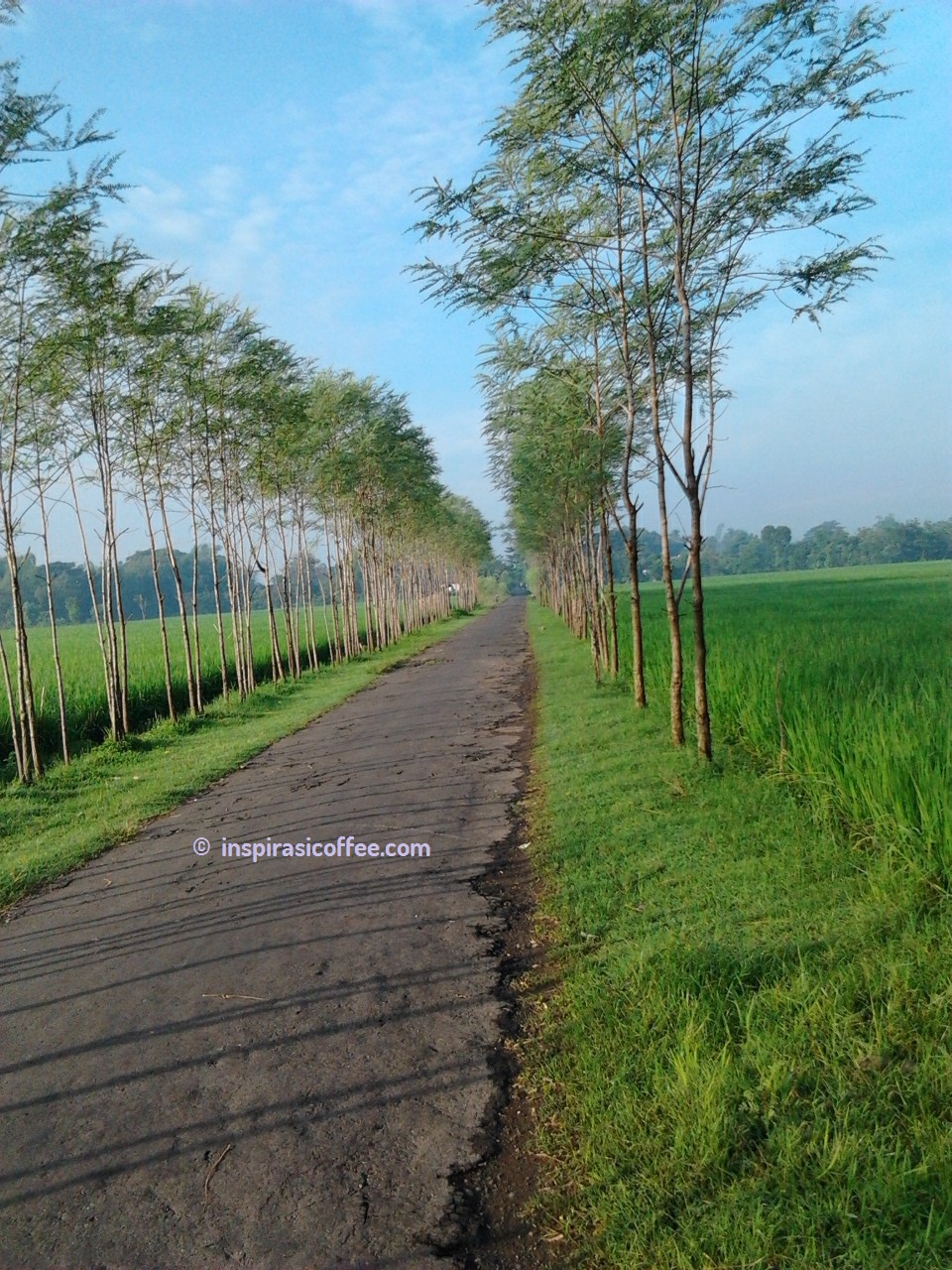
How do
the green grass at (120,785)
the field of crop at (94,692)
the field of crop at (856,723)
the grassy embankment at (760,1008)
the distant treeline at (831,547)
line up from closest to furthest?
the grassy embankment at (760,1008)
the field of crop at (856,723)
the green grass at (120,785)
the field of crop at (94,692)
the distant treeline at (831,547)

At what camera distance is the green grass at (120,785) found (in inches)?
250

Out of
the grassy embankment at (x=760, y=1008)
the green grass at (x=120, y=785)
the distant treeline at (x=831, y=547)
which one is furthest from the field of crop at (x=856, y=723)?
the distant treeline at (x=831, y=547)

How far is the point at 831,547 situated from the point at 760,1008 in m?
112

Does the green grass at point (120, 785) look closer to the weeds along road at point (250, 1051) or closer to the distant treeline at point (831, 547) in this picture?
the weeds along road at point (250, 1051)

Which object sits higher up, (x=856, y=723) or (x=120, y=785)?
(x=856, y=723)

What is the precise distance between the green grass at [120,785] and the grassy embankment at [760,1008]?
3.72 meters

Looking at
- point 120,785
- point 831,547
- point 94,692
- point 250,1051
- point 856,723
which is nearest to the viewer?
point 250,1051

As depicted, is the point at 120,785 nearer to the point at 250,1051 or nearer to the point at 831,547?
the point at 250,1051

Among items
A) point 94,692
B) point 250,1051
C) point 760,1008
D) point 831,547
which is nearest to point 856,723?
point 760,1008

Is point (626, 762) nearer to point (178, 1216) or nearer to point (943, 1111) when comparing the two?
point (943, 1111)

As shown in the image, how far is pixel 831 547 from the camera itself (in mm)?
104250

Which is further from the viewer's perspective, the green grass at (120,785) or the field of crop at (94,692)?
the field of crop at (94,692)

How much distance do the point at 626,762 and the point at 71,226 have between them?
25.9 ft

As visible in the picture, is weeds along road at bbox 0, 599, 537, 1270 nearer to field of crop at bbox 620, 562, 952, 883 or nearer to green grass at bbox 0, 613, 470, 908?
green grass at bbox 0, 613, 470, 908
